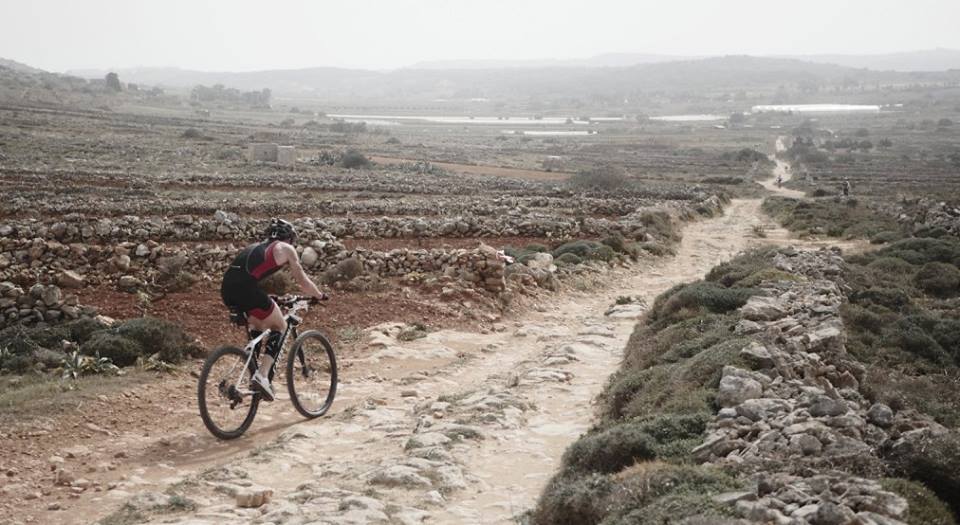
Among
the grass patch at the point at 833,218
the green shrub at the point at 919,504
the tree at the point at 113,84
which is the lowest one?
the grass patch at the point at 833,218

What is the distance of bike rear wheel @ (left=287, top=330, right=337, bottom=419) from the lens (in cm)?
886

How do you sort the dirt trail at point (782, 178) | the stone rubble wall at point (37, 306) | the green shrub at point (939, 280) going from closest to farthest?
1. the stone rubble wall at point (37, 306)
2. the green shrub at point (939, 280)
3. the dirt trail at point (782, 178)

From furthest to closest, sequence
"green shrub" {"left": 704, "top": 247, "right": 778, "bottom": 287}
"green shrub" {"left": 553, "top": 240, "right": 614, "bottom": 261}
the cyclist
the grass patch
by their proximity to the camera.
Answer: the grass patch, "green shrub" {"left": 553, "top": 240, "right": 614, "bottom": 261}, "green shrub" {"left": 704, "top": 247, "right": 778, "bottom": 287}, the cyclist

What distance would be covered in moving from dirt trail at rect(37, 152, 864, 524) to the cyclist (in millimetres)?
1044

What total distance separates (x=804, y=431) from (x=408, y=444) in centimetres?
383

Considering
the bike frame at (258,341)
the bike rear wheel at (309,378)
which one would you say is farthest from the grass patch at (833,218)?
the bike frame at (258,341)

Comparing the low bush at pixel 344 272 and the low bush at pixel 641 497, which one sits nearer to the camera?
the low bush at pixel 641 497

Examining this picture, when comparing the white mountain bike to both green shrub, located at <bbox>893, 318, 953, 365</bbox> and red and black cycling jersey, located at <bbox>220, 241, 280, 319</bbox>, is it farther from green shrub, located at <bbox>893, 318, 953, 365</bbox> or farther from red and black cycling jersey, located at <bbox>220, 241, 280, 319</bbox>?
green shrub, located at <bbox>893, 318, 953, 365</bbox>

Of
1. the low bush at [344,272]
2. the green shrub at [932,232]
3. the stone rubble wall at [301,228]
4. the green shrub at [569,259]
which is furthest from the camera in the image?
the green shrub at [932,232]

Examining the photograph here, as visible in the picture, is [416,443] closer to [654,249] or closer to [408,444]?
[408,444]

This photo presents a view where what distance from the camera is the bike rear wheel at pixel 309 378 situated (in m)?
8.86

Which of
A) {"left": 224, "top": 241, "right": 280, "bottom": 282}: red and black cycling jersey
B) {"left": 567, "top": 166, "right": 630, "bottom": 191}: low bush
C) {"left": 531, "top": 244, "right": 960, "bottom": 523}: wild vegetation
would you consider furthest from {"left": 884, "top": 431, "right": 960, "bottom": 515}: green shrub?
{"left": 567, "top": 166, "right": 630, "bottom": 191}: low bush

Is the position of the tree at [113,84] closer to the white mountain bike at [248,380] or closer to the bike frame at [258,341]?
the white mountain bike at [248,380]

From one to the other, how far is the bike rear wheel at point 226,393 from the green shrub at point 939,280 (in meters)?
17.1
